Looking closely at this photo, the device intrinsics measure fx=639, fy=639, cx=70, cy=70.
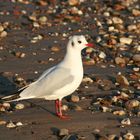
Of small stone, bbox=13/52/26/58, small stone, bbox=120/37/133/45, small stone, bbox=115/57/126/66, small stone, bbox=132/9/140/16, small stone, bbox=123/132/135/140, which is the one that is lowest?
small stone, bbox=123/132/135/140

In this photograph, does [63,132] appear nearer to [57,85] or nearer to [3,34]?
[57,85]

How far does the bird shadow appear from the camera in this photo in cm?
951

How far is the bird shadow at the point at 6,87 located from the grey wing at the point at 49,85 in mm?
1027

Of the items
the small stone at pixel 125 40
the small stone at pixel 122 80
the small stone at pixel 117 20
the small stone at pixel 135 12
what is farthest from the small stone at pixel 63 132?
the small stone at pixel 135 12

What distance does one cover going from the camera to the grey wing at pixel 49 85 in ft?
27.7

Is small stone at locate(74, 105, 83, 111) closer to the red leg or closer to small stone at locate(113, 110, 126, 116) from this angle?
the red leg

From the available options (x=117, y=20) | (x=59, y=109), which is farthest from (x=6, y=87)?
(x=117, y=20)

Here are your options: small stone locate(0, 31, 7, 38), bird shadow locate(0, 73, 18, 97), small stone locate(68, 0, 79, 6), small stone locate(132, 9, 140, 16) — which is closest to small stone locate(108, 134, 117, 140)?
bird shadow locate(0, 73, 18, 97)

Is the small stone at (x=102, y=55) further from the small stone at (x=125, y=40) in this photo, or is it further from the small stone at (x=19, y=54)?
the small stone at (x=19, y=54)

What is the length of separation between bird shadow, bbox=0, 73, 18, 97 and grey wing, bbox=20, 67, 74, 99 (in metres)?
1.03

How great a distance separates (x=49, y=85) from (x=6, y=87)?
1518 millimetres

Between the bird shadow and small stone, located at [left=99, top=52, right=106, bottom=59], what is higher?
small stone, located at [left=99, top=52, right=106, bottom=59]

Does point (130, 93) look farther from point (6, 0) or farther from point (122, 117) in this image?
point (6, 0)

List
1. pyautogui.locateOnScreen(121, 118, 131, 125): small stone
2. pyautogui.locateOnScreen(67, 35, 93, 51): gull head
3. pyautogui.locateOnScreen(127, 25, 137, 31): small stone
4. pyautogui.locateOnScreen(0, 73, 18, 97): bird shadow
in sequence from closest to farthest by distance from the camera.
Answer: pyautogui.locateOnScreen(121, 118, 131, 125): small stone, pyautogui.locateOnScreen(67, 35, 93, 51): gull head, pyautogui.locateOnScreen(0, 73, 18, 97): bird shadow, pyautogui.locateOnScreen(127, 25, 137, 31): small stone
